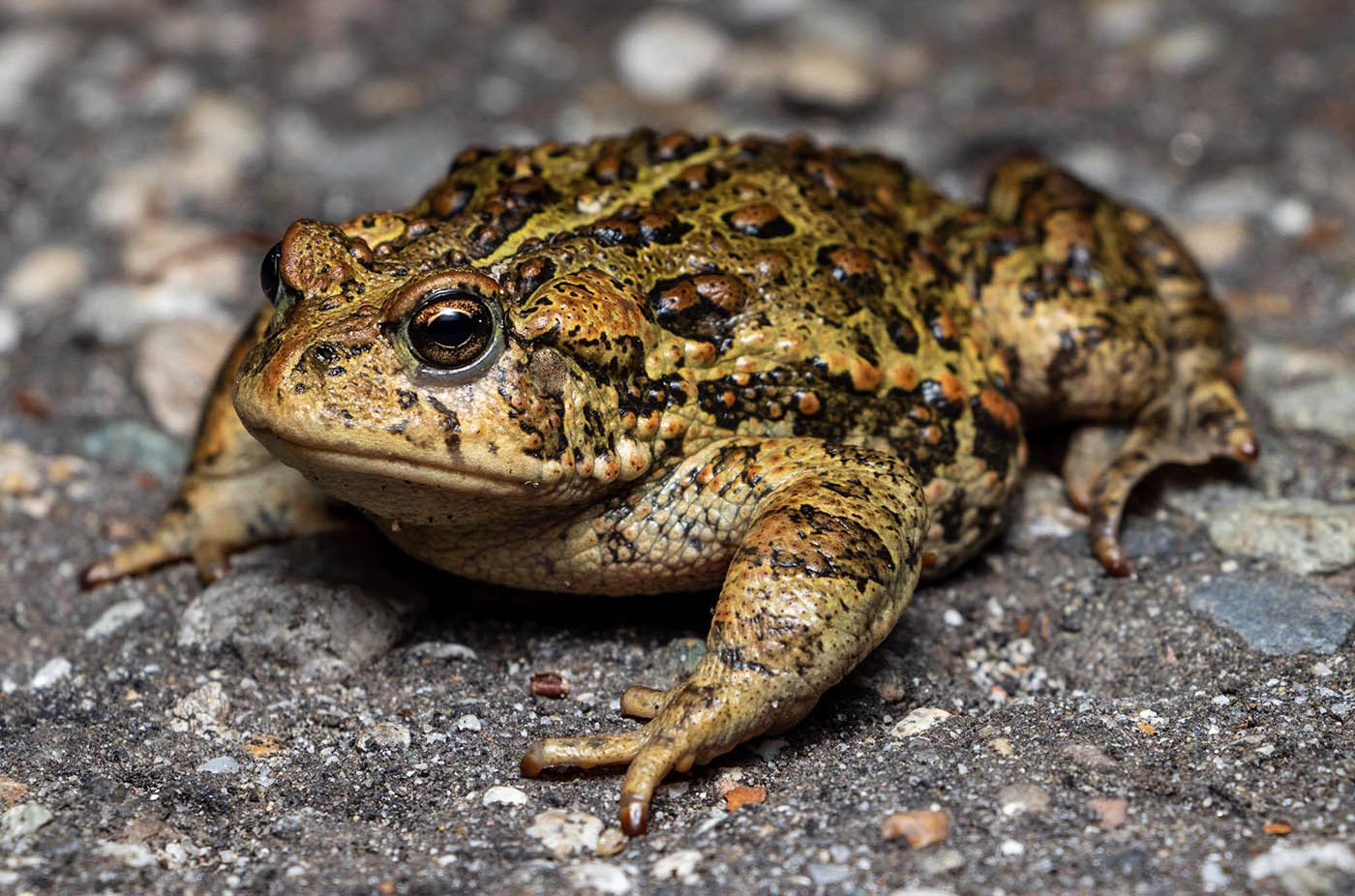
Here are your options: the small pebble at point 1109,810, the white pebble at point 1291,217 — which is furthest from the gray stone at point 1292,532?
the white pebble at point 1291,217

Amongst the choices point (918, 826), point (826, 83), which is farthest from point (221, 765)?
point (826, 83)

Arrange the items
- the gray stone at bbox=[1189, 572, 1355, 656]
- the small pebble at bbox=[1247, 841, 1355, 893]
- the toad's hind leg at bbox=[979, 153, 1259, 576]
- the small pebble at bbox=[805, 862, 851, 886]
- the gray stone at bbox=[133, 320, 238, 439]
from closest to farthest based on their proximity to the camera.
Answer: the small pebble at bbox=[1247, 841, 1355, 893] < the small pebble at bbox=[805, 862, 851, 886] < the gray stone at bbox=[1189, 572, 1355, 656] < the toad's hind leg at bbox=[979, 153, 1259, 576] < the gray stone at bbox=[133, 320, 238, 439]

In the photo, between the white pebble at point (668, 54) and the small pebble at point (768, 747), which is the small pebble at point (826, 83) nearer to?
the white pebble at point (668, 54)

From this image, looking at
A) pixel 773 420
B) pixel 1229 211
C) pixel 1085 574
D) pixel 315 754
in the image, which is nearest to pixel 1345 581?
pixel 1085 574

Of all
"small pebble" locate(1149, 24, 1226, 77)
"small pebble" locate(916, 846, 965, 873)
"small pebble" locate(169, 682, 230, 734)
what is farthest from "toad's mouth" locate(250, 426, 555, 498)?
"small pebble" locate(1149, 24, 1226, 77)

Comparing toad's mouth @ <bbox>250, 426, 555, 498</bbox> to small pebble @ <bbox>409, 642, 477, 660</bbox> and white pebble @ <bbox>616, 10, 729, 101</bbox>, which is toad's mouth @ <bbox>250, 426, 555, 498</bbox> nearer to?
small pebble @ <bbox>409, 642, 477, 660</bbox>

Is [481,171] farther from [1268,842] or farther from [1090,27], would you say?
[1090,27]
